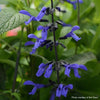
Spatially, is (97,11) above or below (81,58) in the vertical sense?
above

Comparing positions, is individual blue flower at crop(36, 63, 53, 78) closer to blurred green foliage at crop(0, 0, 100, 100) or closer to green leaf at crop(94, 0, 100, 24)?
blurred green foliage at crop(0, 0, 100, 100)

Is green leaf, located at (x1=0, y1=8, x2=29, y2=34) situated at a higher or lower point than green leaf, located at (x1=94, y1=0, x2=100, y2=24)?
lower

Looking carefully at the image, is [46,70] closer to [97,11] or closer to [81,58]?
[81,58]

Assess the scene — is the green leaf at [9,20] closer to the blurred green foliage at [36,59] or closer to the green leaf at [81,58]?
the blurred green foliage at [36,59]

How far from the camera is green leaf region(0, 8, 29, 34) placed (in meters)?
0.53

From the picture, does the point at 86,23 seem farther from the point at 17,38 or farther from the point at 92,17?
the point at 17,38

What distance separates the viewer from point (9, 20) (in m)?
0.56

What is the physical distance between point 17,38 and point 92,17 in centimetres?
43

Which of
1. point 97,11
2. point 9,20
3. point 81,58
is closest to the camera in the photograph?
point 9,20

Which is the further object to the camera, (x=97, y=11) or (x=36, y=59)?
(x=97, y=11)

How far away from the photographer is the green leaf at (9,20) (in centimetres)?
53

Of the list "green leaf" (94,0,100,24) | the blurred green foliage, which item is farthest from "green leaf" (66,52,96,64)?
"green leaf" (94,0,100,24)

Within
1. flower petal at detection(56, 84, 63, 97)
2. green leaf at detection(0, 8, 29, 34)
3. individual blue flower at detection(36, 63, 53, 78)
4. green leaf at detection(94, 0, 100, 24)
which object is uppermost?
green leaf at detection(94, 0, 100, 24)

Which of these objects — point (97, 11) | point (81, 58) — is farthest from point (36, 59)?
point (97, 11)
